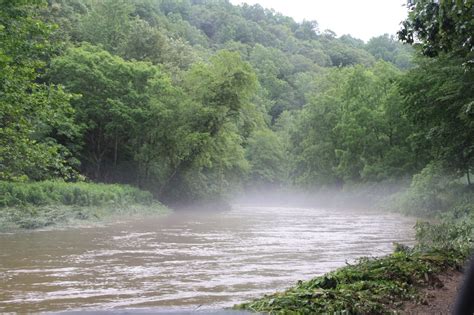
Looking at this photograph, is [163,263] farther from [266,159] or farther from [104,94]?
[266,159]

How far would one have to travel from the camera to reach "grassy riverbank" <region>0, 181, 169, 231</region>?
2045 cm

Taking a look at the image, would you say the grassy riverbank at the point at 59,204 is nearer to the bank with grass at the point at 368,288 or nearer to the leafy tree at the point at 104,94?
the leafy tree at the point at 104,94

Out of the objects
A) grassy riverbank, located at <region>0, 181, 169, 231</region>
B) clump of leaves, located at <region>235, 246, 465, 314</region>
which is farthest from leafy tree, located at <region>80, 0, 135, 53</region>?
clump of leaves, located at <region>235, 246, 465, 314</region>

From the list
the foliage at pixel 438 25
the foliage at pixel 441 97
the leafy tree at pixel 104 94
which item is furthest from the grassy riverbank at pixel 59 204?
the foliage at pixel 438 25

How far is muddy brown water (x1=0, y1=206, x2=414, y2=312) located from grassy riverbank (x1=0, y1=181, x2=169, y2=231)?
1.36 meters

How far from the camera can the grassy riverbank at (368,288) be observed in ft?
19.0

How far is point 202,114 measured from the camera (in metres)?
36.0

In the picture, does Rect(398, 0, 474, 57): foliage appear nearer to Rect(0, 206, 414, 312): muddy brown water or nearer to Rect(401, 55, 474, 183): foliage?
Rect(0, 206, 414, 312): muddy brown water

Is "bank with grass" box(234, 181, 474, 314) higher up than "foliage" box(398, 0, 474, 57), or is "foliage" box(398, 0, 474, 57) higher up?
"foliage" box(398, 0, 474, 57)

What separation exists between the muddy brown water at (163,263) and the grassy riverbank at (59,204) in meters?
1.36

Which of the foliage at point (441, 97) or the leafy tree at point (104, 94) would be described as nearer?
the foliage at point (441, 97)

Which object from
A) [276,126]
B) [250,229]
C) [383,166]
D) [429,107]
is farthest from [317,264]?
[276,126]

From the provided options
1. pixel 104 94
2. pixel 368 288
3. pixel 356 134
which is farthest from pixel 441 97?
pixel 356 134

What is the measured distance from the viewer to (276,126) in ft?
294
